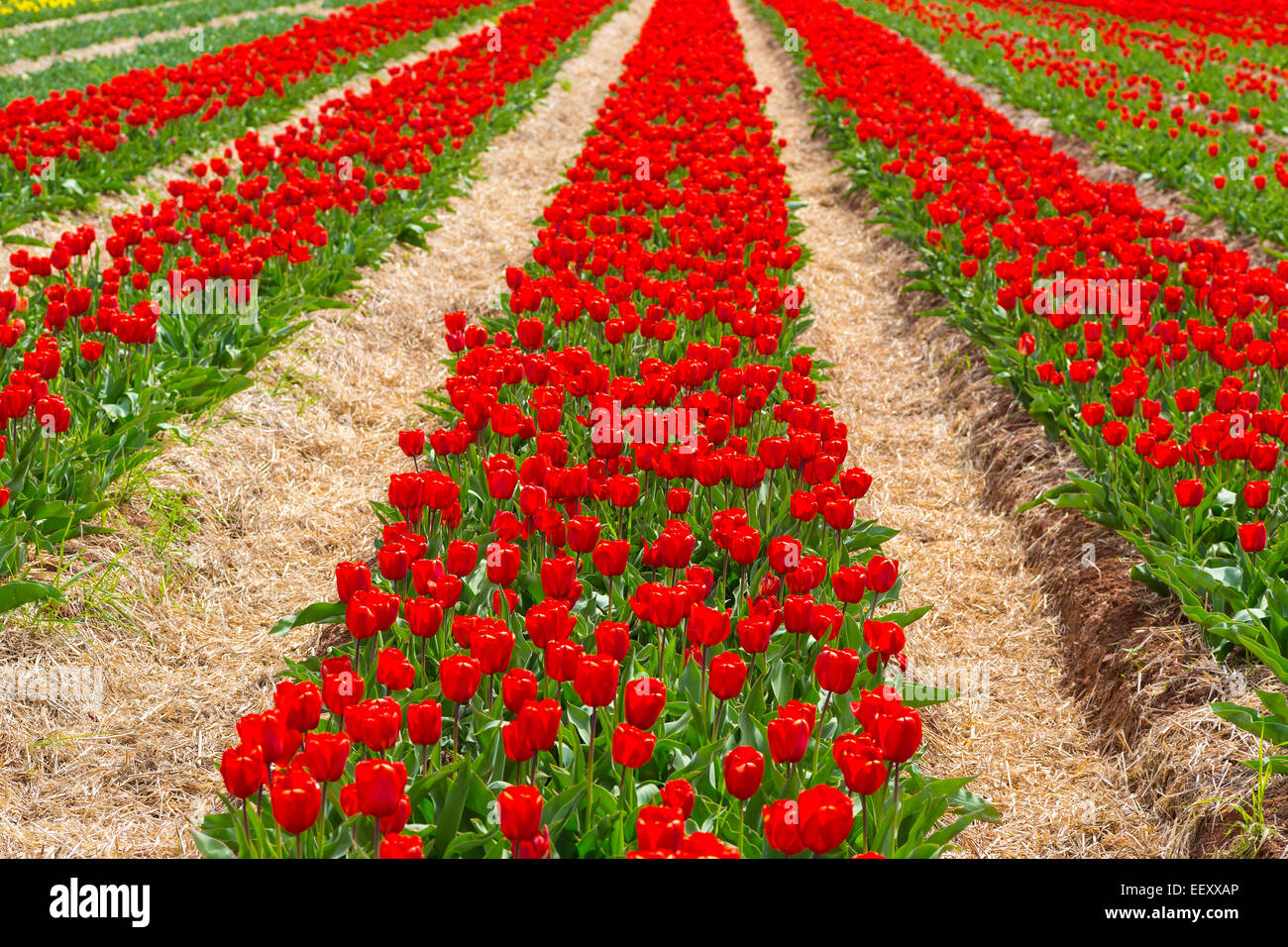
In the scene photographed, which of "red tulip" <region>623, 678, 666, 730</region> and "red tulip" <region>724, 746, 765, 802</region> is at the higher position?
"red tulip" <region>623, 678, 666, 730</region>

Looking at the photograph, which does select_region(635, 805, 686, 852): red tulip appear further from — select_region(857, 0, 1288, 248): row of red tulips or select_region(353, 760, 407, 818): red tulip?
select_region(857, 0, 1288, 248): row of red tulips

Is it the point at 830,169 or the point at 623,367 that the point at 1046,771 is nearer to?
the point at 623,367

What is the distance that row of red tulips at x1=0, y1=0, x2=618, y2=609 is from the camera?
4.45 m

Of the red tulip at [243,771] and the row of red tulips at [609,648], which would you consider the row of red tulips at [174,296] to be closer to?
the row of red tulips at [609,648]

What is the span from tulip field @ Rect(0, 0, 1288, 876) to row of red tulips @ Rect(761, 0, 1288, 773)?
3 centimetres

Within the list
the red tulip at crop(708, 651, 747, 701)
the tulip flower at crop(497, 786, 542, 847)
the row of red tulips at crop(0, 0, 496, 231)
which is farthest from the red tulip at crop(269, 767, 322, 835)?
the row of red tulips at crop(0, 0, 496, 231)

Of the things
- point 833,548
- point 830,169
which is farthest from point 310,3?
point 833,548

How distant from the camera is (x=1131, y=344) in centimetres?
596

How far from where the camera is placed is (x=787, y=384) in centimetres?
469

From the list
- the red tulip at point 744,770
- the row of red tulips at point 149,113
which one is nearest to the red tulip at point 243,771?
the red tulip at point 744,770

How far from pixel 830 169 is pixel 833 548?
10405 mm

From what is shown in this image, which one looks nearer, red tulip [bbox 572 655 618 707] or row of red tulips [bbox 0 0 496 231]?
red tulip [bbox 572 655 618 707]

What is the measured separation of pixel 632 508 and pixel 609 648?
150cm

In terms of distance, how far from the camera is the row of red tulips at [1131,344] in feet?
13.3
